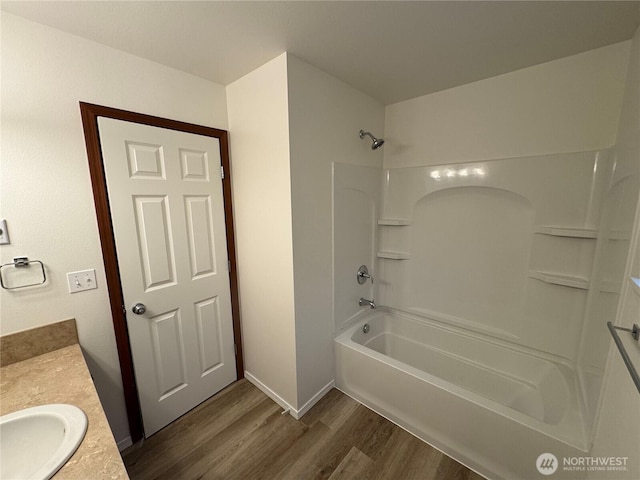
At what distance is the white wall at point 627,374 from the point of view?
2.67ft

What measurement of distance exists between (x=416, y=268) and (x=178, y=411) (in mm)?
2198

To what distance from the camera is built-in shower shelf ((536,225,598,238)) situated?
1513 millimetres

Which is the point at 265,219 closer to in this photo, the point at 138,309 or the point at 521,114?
the point at 138,309

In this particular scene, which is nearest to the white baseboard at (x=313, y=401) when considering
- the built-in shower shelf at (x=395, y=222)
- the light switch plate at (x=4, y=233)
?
the built-in shower shelf at (x=395, y=222)

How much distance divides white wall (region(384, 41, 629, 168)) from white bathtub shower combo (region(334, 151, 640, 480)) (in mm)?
115

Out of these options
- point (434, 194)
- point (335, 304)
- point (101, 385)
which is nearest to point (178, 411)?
point (101, 385)

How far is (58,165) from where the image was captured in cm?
126

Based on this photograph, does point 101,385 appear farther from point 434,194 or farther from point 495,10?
point 495,10

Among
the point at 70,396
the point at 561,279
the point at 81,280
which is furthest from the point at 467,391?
the point at 81,280

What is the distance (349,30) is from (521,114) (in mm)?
1295

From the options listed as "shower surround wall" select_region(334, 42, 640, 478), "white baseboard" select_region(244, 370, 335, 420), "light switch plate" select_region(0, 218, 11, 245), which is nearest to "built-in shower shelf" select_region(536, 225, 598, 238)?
"shower surround wall" select_region(334, 42, 640, 478)

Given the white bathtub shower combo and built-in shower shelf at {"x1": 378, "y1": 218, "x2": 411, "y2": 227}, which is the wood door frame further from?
built-in shower shelf at {"x1": 378, "y1": 218, "x2": 411, "y2": 227}

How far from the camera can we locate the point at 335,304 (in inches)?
80.0

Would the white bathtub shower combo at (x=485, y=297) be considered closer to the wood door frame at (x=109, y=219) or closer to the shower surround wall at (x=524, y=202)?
the shower surround wall at (x=524, y=202)
